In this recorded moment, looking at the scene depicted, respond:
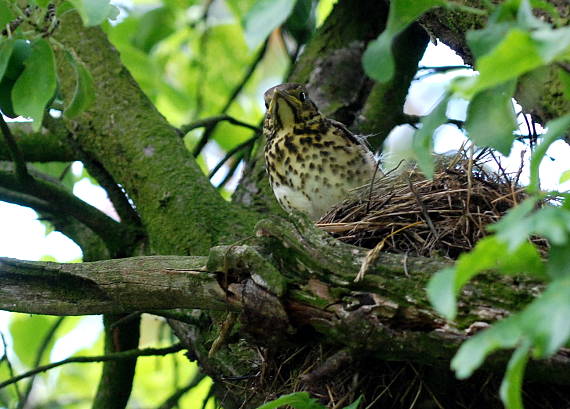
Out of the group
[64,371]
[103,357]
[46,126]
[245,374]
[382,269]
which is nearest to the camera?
[382,269]

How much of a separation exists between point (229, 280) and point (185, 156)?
1146 millimetres

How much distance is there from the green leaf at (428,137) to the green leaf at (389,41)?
8cm

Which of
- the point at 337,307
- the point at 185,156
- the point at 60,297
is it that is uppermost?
the point at 185,156

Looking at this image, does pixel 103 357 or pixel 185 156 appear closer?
pixel 103 357

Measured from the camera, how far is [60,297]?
2.00 metres

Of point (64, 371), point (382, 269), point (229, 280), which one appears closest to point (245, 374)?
point (229, 280)

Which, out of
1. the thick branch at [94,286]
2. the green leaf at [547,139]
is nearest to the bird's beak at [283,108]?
the thick branch at [94,286]

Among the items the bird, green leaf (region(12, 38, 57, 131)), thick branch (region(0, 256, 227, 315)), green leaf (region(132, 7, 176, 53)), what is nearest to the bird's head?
the bird

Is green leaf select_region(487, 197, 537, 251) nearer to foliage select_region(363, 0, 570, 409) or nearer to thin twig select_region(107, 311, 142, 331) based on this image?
foliage select_region(363, 0, 570, 409)

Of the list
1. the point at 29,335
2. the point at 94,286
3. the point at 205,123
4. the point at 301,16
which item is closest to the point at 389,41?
the point at 94,286

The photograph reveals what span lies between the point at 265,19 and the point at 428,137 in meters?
0.30

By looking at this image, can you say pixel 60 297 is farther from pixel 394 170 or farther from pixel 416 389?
pixel 394 170

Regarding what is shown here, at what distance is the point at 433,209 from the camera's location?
228cm

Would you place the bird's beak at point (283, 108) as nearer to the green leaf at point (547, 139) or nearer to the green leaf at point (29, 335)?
the green leaf at point (29, 335)
